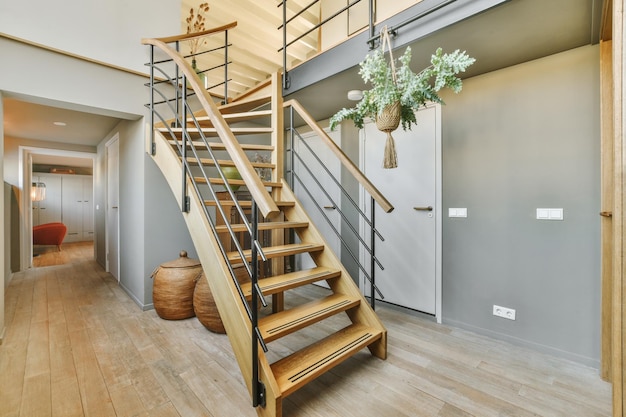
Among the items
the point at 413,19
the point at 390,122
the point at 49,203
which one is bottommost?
the point at 49,203

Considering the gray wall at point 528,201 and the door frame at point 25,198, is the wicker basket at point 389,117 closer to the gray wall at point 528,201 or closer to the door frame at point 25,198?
the gray wall at point 528,201

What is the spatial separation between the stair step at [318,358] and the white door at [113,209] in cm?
355

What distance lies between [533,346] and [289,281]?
6.68ft

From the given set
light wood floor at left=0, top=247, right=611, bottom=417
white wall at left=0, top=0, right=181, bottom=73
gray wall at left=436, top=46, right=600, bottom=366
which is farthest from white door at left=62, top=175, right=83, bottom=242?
gray wall at left=436, top=46, right=600, bottom=366

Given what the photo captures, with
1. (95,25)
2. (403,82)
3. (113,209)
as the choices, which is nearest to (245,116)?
(403,82)

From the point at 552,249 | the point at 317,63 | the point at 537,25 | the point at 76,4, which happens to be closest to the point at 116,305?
the point at 76,4

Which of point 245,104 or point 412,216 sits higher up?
point 245,104

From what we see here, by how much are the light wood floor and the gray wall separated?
0.86ft

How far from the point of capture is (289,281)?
1872 mm

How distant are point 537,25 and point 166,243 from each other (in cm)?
373

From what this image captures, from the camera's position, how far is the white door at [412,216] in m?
2.79

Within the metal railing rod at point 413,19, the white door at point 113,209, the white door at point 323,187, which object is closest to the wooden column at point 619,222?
the metal railing rod at point 413,19

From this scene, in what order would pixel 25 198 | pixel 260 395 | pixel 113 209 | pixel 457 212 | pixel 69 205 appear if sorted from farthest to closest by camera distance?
pixel 69 205
pixel 25 198
pixel 113 209
pixel 457 212
pixel 260 395

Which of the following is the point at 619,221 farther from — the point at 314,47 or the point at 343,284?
the point at 314,47
